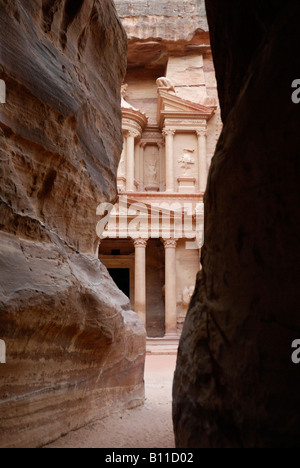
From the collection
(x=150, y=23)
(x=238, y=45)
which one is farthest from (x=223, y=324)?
(x=150, y=23)

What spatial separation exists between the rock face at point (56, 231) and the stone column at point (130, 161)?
641 inches

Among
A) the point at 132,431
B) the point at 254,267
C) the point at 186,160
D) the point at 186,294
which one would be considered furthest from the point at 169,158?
the point at 254,267

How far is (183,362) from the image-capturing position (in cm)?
264


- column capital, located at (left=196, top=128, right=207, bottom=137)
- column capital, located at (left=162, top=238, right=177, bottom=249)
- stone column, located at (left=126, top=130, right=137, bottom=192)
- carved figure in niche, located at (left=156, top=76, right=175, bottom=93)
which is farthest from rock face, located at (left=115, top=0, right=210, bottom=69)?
column capital, located at (left=162, top=238, right=177, bottom=249)

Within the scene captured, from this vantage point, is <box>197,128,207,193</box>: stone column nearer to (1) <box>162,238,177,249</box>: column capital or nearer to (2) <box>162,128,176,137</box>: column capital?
(2) <box>162,128,176,137</box>: column capital

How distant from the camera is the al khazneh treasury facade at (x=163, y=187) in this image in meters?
17.8

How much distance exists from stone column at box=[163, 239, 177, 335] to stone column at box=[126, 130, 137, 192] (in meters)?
5.12

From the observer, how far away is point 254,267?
80.1 inches

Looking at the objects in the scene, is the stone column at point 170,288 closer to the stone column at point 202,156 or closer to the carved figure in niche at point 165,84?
the stone column at point 202,156

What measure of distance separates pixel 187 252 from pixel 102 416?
46.0 feet

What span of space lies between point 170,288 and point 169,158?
7614 mm

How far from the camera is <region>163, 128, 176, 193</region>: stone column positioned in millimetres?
21344

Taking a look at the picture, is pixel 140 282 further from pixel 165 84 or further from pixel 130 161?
pixel 165 84
